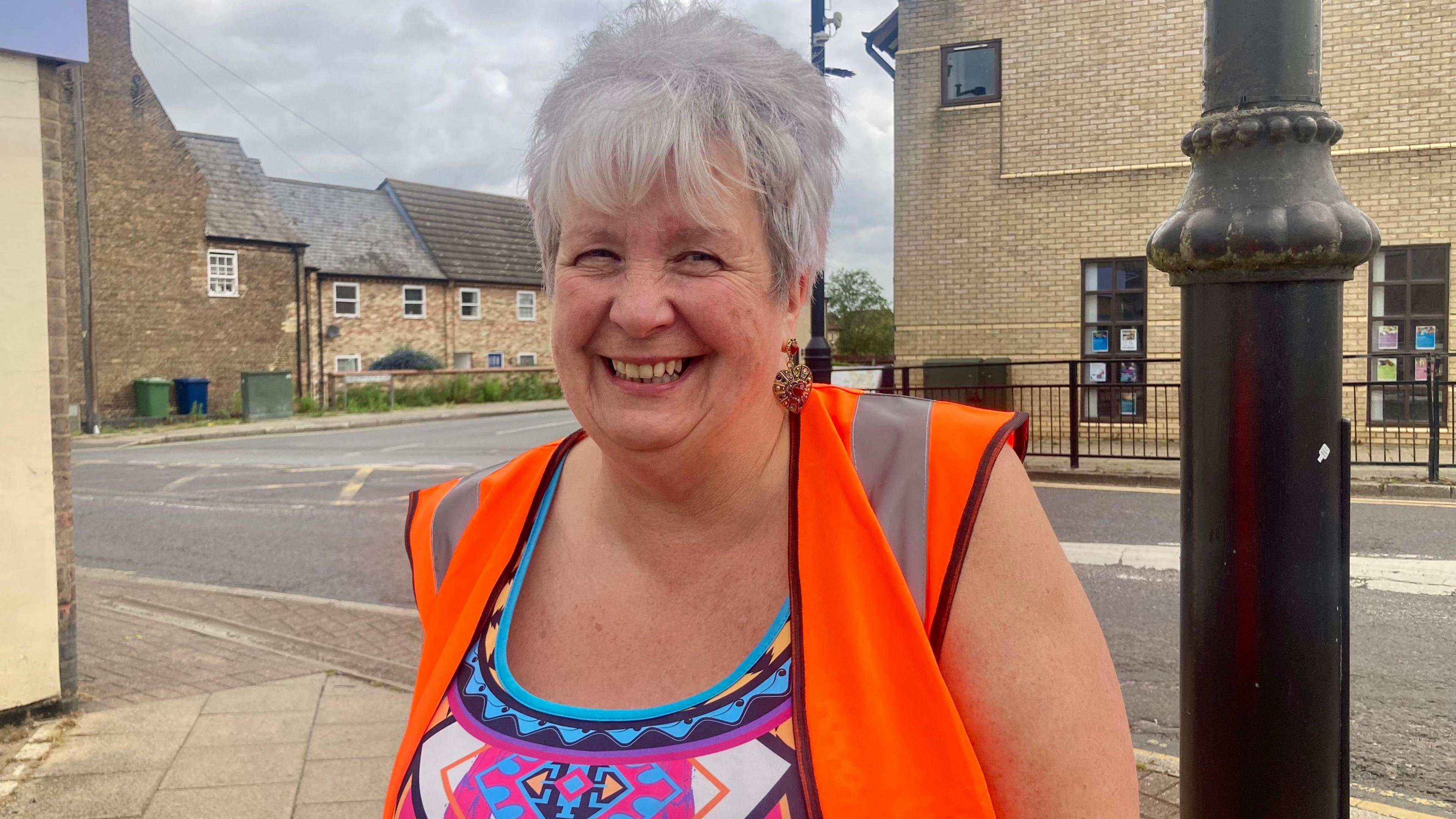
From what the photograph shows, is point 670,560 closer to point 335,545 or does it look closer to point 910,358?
point 335,545

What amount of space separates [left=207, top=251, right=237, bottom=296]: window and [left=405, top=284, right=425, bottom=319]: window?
589cm

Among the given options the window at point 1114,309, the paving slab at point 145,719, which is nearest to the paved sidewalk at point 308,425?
the window at point 1114,309

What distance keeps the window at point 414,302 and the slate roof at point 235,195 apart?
13.8ft

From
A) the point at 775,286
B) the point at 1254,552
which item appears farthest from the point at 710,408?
the point at 1254,552

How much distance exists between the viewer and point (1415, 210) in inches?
551

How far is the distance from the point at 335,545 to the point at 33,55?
549cm

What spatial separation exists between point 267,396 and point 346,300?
5.95m

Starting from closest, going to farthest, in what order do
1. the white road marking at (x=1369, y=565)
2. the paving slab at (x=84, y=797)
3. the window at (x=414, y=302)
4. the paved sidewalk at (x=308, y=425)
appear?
the paving slab at (x=84, y=797), the white road marking at (x=1369, y=565), the paved sidewalk at (x=308, y=425), the window at (x=414, y=302)

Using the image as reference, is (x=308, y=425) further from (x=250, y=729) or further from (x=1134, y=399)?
(x=250, y=729)

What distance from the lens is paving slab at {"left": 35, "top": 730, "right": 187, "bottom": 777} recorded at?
157 inches

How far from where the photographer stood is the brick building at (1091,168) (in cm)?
1371

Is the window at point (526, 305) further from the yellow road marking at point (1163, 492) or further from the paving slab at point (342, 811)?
the paving slab at point (342, 811)

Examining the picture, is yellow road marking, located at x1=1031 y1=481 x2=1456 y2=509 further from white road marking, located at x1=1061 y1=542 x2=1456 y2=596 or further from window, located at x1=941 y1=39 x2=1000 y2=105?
window, located at x1=941 y1=39 x2=1000 y2=105

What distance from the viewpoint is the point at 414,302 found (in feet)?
108
